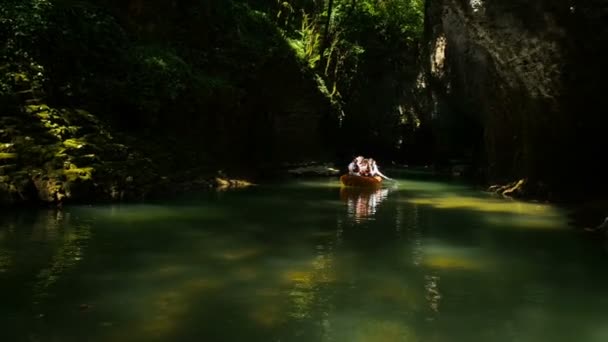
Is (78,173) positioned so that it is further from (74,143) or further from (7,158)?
(7,158)

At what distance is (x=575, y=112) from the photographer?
14078mm

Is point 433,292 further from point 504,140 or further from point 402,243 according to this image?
point 504,140

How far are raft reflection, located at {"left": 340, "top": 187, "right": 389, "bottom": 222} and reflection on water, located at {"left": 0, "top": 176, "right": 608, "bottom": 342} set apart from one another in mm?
614

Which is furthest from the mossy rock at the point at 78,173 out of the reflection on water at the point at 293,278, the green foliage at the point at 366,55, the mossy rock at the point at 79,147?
the green foliage at the point at 366,55

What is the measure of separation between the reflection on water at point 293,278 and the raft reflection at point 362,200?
0.61 meters

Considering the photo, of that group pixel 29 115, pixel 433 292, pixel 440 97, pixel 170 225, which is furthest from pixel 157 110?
pixel 440 97

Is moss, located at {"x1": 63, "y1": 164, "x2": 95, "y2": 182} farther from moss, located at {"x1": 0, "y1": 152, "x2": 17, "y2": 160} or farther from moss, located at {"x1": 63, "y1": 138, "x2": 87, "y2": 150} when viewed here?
moss, located at {"x1": 0, "y1": 152, "x2": 17, "y2": 160}

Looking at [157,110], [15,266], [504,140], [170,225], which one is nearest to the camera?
[15,266]

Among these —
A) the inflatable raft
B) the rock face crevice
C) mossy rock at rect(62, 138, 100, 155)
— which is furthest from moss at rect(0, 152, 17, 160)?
the inflatable raft

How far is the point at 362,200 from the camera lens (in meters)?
15.8

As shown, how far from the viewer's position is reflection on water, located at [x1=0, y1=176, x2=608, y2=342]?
5.32 m

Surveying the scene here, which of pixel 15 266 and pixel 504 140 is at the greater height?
pixel 504 140

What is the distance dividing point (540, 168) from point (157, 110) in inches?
389

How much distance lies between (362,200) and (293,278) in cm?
895
